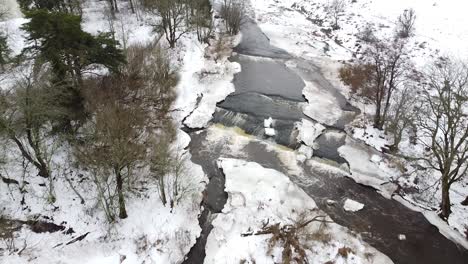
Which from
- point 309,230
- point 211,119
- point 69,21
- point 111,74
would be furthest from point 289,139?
point 69,21

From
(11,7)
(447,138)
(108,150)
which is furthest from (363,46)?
(11,7)

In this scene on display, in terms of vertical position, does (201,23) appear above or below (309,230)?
above

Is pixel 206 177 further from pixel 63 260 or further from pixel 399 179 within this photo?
pixel 399 179

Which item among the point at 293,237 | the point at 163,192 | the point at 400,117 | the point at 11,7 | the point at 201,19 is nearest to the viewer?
the point at 293,237

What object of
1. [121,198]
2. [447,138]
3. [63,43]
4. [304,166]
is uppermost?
[63,43]

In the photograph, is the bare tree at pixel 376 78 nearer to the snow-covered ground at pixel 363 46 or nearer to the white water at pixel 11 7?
the snow-covered ground at pixel 363 46

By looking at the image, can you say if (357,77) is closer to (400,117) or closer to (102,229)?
(400,117)

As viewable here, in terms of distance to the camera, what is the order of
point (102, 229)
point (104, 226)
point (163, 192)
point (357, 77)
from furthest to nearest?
point (357, 77) → point (163, 192) → point (104, 226) → point (102, 229)

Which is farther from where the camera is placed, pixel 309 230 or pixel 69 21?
pixel 69 21
